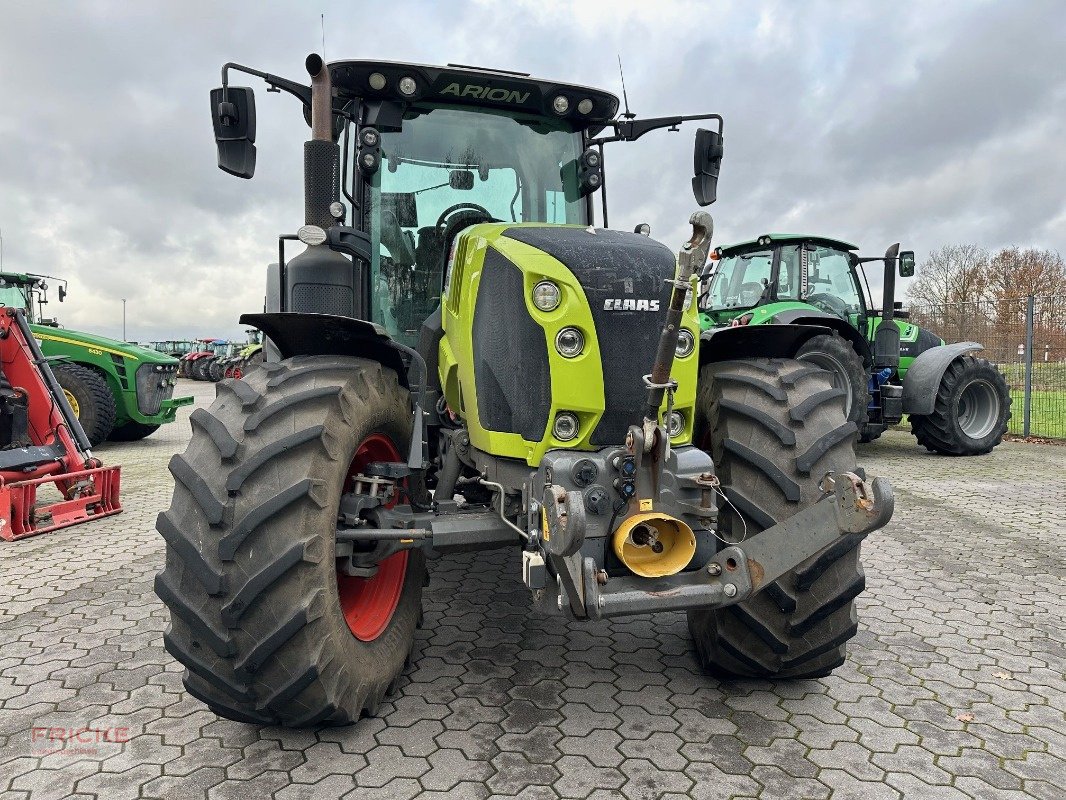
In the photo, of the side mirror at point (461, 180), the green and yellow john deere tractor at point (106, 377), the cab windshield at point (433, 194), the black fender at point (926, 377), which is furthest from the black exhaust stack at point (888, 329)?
the green and yellow john deere tractor at point (106, 377)

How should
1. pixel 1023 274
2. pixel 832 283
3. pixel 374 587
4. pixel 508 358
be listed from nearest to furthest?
pixel 508 358, pixel 374 587, pixel 832 283, pixel 1023 274

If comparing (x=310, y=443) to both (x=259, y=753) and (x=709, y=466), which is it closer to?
(x=259, y=753)

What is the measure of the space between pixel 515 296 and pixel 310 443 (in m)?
0.90

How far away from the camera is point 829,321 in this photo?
354 inches

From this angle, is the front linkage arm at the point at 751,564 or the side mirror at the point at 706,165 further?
the side mirror at the point at 706,165

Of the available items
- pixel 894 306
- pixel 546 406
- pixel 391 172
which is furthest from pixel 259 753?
pixel 894 306

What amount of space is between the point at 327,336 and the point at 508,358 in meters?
0.79

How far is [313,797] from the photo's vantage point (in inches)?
94.6

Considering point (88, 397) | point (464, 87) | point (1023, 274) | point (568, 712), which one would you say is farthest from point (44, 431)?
point (1023, 274)

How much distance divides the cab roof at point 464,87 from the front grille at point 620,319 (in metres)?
1.54

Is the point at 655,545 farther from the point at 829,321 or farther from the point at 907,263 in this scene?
the point at 907,263

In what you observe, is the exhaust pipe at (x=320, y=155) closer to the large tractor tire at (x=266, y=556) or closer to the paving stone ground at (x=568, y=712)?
the large tractor tire at (x=266, y=556)

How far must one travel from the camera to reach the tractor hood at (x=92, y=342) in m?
10.5

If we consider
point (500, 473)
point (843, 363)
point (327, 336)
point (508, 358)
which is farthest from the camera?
point (843, 363)
